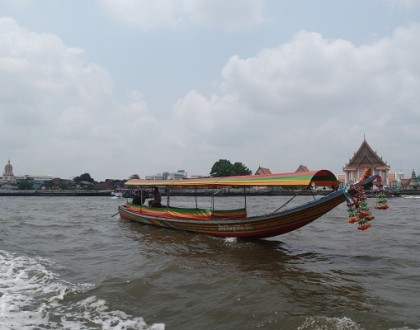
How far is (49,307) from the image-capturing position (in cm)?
531

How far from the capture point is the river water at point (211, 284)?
15.6 feet

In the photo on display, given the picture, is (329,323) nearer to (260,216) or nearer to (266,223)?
(266,223)

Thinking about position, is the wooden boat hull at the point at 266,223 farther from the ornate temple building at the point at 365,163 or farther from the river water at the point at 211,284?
the ornate temple building at the point at 365,163

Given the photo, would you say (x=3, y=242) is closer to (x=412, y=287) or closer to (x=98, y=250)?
(x=98, y=250)

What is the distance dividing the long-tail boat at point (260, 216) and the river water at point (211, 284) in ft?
1.36

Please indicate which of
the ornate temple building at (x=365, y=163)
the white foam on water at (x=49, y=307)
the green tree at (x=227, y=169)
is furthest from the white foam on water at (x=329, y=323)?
the green tree at (x=227, y=169)

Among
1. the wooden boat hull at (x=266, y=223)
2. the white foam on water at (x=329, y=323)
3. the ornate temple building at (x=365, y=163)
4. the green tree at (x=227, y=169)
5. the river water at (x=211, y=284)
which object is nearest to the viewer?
the white foam on water at (x=329, y=323)

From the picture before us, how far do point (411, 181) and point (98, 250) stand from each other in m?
65.5

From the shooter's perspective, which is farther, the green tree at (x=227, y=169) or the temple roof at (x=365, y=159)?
the green tree at (x=227, y=169)

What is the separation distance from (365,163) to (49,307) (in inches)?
2450

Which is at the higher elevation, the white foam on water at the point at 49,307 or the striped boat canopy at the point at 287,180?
the striped boat canopy at the point at 287,180

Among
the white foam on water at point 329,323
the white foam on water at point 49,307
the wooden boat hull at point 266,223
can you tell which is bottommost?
the white foam on water at point 329,323

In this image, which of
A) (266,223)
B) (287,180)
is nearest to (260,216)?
(266,223)

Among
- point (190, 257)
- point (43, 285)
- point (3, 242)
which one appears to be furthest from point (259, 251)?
A: point (3, 242)
